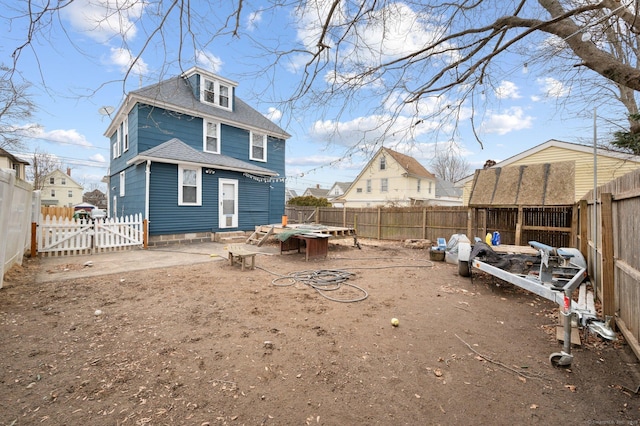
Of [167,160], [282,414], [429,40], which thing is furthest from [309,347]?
[167,160]

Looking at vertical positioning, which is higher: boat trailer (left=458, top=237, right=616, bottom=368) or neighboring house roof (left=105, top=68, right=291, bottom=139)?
neighboring house roof (left=105, top=68, right=291, bottom=139)

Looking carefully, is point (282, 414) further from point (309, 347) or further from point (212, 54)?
point (212, 54)

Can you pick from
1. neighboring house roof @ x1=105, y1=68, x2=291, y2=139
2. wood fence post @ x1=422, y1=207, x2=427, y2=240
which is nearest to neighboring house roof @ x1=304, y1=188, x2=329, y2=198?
neighboring house roof @ x1=105, y1=68, x2=291, y2=139

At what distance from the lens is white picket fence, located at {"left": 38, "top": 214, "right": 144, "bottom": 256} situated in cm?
780

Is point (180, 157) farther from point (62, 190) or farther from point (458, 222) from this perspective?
point (62, 190)

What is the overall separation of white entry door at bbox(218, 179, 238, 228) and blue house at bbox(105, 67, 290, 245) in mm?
43

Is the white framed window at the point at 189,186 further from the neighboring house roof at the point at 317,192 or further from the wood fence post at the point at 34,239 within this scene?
the neighboring house roof at the point at 317,192

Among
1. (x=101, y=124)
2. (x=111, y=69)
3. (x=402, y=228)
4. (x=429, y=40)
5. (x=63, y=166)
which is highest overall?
(x=63, y=166)

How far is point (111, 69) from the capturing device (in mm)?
2588

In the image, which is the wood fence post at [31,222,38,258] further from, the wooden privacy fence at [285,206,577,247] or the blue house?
the wooden privacy fence at [285,206,577,247]

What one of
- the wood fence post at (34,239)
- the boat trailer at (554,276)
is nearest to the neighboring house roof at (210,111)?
the wood fence post at (34,239)

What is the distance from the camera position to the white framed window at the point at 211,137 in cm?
1295

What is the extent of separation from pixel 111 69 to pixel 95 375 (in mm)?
2731

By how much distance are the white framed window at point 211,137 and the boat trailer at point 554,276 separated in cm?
1132
